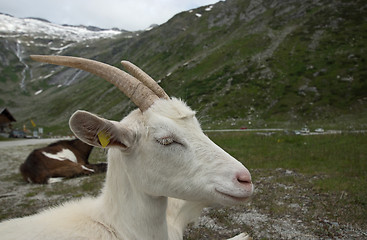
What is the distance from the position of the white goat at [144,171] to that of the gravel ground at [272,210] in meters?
2.72

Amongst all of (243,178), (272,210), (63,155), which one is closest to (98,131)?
(243,178)

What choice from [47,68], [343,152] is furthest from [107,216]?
[47,68]

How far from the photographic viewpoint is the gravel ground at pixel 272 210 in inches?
224

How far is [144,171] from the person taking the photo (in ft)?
10.5

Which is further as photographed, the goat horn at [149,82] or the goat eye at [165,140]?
the goat horn at [149,82]

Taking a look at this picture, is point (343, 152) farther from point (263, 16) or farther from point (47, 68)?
point (47, 68)

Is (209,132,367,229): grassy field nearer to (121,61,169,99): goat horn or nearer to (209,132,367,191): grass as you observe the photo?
(209,132,367,191): grass

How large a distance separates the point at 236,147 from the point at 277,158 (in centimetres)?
421

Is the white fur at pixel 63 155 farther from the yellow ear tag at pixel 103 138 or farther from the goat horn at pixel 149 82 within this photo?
the yellow ear tag at pixel 103 138

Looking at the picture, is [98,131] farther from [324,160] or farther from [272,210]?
[324,160]

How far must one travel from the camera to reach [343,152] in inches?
512

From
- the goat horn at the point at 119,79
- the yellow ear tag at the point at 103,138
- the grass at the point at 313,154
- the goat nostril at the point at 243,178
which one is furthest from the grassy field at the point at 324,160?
the yellow ear tag at the point at 103,138

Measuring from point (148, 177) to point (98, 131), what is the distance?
0.84 meters

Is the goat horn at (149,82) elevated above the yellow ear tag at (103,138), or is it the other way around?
the goat horn at (149,82)
